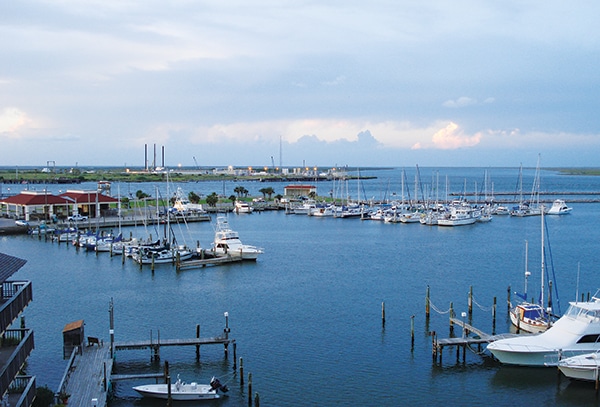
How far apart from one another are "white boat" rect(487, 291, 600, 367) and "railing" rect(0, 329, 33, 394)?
21762 millimetres

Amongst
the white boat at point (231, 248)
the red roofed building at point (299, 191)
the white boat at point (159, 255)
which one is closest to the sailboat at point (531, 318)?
the white boat at point (231, 248)

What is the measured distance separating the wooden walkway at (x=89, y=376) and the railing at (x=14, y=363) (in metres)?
5.63

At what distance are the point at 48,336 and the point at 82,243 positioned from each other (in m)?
34.2

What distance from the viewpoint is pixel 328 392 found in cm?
2773

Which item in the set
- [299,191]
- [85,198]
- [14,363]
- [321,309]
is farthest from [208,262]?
[299,191]

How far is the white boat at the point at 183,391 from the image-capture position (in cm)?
2647

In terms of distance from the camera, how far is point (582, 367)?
2783cm

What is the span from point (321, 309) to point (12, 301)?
2574 centimetres

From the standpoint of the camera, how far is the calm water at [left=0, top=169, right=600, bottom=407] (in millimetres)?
Answer: 28453

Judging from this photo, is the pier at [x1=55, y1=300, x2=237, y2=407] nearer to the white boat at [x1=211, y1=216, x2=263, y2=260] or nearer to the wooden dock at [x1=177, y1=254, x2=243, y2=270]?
the wooden dock at [x1=177, y1=254, x2=243, y2=270]

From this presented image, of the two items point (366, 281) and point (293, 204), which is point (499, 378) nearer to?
point (366, 281)

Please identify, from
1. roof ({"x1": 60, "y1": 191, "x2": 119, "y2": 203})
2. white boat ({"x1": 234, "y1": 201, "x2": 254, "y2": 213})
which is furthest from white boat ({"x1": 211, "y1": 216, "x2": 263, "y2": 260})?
white boat ({"x1": 234, "y1": 201, "x2": 254, "y2": 213})

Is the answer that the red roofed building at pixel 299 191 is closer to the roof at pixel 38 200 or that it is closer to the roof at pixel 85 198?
the roof at pixel 85 198

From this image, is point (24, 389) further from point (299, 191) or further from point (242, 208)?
point (299, 191)
